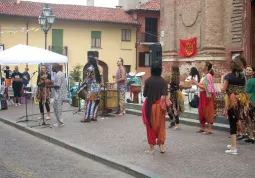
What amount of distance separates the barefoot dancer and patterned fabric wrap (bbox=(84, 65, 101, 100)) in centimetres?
567

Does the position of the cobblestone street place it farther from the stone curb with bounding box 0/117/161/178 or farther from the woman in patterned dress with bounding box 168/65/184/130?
the woman in patterned dress with bounding box 168/65/184/130

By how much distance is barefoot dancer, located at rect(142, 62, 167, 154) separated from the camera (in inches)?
383

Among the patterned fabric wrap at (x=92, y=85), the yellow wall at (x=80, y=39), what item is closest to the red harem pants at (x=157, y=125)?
the patterned fabric wrap at (x=92, y=85)

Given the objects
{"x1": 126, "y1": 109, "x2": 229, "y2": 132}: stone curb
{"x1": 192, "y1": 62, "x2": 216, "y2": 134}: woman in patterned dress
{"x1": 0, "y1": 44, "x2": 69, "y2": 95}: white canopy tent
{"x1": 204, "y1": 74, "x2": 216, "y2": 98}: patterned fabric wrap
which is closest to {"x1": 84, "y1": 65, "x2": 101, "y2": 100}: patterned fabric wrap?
{"x1": 0, "y1": 44, "x2": 69, "y2": 95}: white canopy tent

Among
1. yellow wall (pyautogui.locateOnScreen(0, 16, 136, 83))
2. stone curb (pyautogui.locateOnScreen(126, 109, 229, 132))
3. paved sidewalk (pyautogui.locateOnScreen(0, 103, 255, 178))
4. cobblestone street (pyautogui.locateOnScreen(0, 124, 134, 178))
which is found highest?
yellow wall (pyautogui.locateOnScreen(0, 16, 136, 83))

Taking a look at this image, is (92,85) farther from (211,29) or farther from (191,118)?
(211,29)

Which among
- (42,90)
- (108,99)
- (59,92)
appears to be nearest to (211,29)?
(108,99)

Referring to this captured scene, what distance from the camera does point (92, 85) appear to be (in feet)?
50.3

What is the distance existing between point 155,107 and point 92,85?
19.3 ft

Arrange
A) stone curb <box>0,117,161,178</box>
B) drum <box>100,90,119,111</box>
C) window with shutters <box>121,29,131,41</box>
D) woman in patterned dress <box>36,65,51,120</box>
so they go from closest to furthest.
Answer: stone curb <box>0,117,161,178</box>, woman in patterned dress <box>36,65,51,120</box>, drum <box>100,90,119,111</box>, window with shutters <box>121,29,131,41</box>

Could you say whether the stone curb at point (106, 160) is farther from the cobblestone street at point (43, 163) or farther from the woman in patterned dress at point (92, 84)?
the woman in patterned dress at point (92, 84)

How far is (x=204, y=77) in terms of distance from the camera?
1256cm

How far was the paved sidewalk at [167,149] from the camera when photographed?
27.3ft

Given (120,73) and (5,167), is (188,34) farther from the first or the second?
(5,167)
